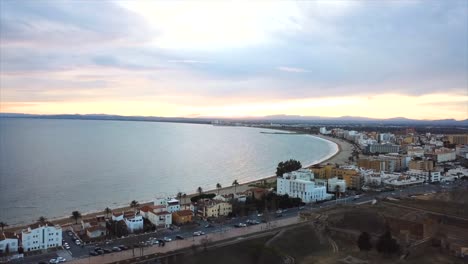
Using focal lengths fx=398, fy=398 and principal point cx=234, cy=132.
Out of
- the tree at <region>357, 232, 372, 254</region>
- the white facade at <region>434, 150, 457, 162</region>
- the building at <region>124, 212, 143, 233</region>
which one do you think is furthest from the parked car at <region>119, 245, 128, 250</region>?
the white facade at <region>434, 150, 457, 162</region>

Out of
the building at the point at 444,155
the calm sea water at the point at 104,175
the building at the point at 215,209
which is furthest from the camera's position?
the building at the point at 444,155

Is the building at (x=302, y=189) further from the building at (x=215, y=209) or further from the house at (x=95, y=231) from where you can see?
the house at (x=95, y=231)

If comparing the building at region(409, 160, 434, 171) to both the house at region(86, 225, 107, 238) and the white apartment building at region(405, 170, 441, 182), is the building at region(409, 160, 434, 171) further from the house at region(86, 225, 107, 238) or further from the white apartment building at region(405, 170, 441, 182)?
the house at region(86, 225, 107, 238)

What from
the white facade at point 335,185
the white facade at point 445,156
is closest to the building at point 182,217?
the white facade at point 335,185

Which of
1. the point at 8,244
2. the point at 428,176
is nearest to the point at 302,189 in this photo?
the point at 428,176

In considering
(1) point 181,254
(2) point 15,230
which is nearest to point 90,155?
(2) point 15,230
